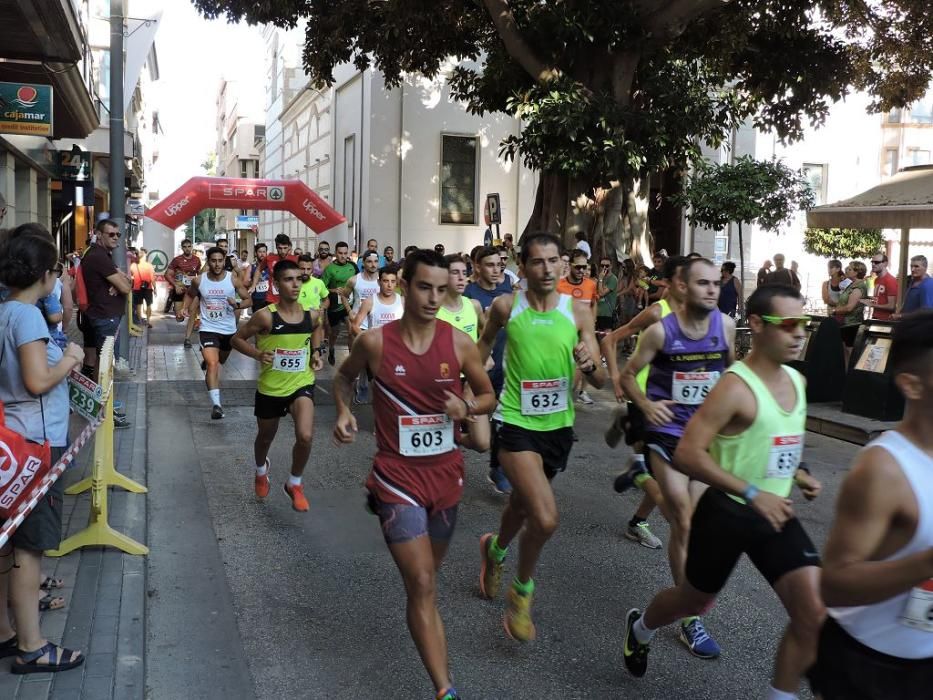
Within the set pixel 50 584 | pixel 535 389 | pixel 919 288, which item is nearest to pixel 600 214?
pixel 919 288

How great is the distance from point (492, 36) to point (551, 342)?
48.5ft

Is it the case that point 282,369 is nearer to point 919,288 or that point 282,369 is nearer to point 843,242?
point 919,288

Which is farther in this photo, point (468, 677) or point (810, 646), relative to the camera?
point (468, 677)

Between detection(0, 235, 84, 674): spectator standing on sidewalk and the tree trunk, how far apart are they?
12.5m

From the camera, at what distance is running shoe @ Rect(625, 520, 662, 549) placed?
19.8ft

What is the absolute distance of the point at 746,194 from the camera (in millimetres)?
18781

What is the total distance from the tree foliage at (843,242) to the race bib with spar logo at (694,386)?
2636 cm

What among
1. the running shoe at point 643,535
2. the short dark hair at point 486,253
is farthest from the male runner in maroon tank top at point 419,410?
the short dark hair at point 486,253

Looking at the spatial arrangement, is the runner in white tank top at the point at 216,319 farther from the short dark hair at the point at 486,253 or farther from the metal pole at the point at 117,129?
the short dark hair at the point at 486,253

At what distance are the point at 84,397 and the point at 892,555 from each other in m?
4.31

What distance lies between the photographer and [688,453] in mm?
3396

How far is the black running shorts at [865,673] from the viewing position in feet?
7.51

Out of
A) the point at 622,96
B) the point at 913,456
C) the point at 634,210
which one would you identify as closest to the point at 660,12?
the point at 622,96

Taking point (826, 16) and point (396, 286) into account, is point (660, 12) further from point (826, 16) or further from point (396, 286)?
point (396, 286)
